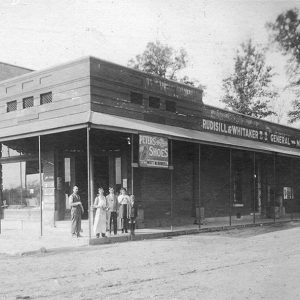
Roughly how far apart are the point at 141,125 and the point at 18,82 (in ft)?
22.0

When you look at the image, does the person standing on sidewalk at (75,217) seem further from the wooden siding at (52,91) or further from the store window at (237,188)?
the store window at (237,188)

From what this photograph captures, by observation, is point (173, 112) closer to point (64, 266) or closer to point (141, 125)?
point (141, 125)

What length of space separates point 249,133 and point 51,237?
50.3 feet

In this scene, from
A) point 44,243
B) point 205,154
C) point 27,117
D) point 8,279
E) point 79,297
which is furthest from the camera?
point 205,154

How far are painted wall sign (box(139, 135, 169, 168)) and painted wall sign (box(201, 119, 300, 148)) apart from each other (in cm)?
653

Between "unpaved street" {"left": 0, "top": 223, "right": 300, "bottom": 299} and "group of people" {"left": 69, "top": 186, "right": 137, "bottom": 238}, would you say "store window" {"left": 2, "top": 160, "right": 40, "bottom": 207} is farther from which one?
"unpaved street" {"left": 0, "top": 223, "right": 300, "bottom": 299}

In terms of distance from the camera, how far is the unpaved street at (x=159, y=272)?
7.07m

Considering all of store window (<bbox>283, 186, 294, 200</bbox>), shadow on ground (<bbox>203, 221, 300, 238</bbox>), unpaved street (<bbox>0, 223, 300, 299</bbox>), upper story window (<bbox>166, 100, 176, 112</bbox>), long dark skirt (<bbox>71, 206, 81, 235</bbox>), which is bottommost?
shadow on ground (<bbox>203, 221, 300, 238</bbox>)

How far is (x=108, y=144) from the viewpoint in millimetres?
18234

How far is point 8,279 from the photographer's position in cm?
833

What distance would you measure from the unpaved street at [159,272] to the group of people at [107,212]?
4.20 feet

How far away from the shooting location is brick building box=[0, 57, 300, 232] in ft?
54.5

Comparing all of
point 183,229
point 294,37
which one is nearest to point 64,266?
point 294,37

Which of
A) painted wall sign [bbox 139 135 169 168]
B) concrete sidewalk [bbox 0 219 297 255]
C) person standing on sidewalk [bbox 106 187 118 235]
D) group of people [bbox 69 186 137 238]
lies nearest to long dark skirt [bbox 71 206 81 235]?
group of people [bbox 69 186 137 238]
